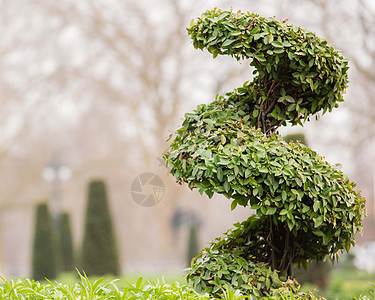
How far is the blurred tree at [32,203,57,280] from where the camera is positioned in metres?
11.0

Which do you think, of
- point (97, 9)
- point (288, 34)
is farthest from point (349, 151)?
point (288, 34)

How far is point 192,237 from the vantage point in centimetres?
1488

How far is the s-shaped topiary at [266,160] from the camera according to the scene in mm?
3270

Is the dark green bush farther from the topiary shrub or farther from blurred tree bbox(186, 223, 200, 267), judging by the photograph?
the topiary shrub

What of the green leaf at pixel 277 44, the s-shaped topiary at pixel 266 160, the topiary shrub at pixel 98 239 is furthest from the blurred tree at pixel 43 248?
the green leaf at pixel 277 44

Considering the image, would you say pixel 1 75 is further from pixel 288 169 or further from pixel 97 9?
pixel 288 169

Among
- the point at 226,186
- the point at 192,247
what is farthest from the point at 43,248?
the point at 226,186

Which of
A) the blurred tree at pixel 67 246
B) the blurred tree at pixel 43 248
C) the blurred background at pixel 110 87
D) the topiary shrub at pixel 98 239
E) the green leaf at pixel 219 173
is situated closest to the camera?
the green leaf at pixel 219 173

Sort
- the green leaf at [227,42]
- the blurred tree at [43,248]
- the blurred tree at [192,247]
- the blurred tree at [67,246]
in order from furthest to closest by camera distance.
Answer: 1. the blurred tree at [192,247]
2. the blurred tree at [67,246]
3. the blurred tree at [43,248]
4. the green leaf at [227,42]

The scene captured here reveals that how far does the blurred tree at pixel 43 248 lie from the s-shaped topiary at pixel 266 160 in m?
8.18

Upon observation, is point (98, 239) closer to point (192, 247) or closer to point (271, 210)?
point (192, 247)

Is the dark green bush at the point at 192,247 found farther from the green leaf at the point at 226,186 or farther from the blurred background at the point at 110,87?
the green leaf at the point at 226,186

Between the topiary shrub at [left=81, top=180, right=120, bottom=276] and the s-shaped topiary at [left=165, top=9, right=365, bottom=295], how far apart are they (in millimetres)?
6200

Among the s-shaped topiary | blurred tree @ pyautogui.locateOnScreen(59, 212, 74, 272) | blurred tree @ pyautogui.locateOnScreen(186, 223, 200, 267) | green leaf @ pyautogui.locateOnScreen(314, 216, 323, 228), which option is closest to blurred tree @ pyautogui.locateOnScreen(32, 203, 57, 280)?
blurred tree @ pyautogui.locateOnScreen(59, 212, 74, 272)
